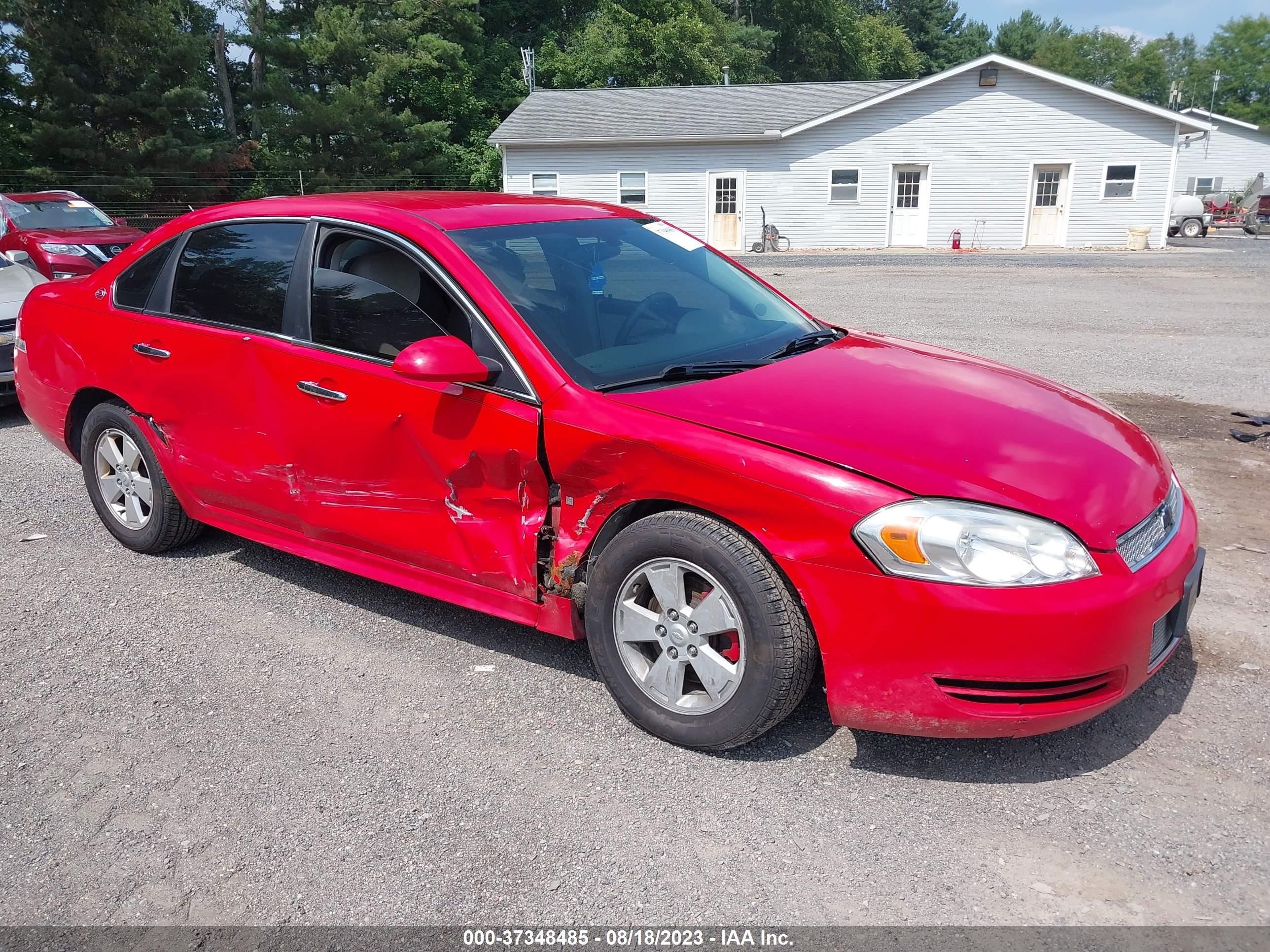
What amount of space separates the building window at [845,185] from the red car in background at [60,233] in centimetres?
2007

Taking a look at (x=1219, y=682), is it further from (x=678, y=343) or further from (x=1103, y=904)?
(x=678, y=343)

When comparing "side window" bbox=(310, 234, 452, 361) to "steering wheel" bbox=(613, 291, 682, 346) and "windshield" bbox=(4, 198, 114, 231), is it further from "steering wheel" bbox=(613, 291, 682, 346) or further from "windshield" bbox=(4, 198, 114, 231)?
"windshield" bbox=(4, 198, 114, 231)

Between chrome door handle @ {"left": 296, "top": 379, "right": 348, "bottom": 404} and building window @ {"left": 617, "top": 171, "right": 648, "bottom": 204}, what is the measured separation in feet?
90.8

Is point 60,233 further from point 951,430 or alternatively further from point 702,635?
point 951,430

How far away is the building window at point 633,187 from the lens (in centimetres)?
3055

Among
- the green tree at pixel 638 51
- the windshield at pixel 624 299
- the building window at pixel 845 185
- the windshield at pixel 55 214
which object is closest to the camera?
the windshield at pixel 624 299

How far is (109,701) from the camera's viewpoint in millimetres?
3699

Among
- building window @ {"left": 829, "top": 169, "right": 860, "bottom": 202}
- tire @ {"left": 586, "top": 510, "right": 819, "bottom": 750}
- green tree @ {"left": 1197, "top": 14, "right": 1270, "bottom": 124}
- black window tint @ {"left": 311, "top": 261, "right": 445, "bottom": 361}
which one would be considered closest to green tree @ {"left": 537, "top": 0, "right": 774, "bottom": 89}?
building window @ {"left": 829, "top": 169, "right": 860, "bottom": 202}

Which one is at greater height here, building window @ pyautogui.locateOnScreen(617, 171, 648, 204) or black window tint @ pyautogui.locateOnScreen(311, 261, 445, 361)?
building window @ pyautogui.locateOnScreen(617, 171, 648, 204)

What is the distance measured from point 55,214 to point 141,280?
489 inches

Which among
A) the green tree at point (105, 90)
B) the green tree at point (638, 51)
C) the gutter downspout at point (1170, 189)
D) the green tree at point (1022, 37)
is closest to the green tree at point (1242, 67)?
the green tree at point (1022, 37)

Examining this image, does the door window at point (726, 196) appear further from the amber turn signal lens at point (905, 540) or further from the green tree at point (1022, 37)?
the green tree at point (1022, 37)

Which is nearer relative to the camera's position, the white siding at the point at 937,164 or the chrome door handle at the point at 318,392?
the chrome door handle at the point at 318,392

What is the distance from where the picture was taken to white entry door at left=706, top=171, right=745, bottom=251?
1185 inches
